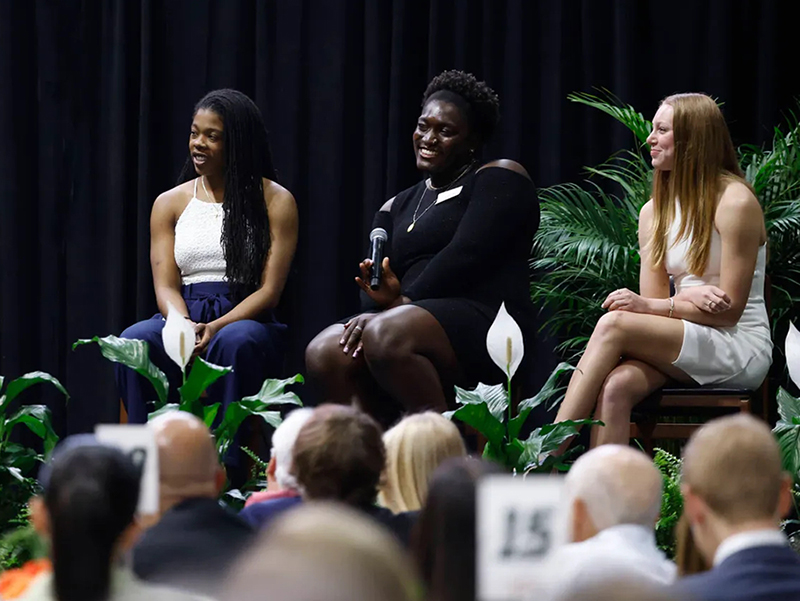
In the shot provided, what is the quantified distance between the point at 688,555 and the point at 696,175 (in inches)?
73.1

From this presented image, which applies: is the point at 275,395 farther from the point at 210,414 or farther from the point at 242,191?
the point at 242,191

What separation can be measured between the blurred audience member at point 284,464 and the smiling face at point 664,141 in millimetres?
1616

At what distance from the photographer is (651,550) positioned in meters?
1.71

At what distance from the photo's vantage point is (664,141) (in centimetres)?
347

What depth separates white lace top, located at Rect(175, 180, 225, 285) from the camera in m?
3.95

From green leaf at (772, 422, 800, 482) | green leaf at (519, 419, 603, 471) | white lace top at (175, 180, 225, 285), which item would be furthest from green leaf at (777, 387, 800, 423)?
white lace top at (175, 180, 225, 285)

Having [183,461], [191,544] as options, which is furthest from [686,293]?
[191,544]

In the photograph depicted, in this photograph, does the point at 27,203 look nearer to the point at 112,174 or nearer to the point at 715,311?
the point at 112,174

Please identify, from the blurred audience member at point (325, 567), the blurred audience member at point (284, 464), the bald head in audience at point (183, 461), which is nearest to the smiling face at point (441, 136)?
the blurred audience member at point (284, 464)

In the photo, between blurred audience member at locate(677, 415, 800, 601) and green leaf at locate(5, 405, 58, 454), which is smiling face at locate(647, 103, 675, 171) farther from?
blurred audience member at locate(677, 415, 800, 601)

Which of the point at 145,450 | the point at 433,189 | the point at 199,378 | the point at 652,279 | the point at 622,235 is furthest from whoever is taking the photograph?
the point at 622,235

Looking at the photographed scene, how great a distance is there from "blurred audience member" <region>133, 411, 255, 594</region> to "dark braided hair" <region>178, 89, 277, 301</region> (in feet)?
6.43

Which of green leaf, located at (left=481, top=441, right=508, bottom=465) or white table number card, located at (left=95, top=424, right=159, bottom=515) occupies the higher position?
white table number card, located at (left=95, top=424, right=159, bottom=515)

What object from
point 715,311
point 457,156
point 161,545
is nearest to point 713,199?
point 715,311
